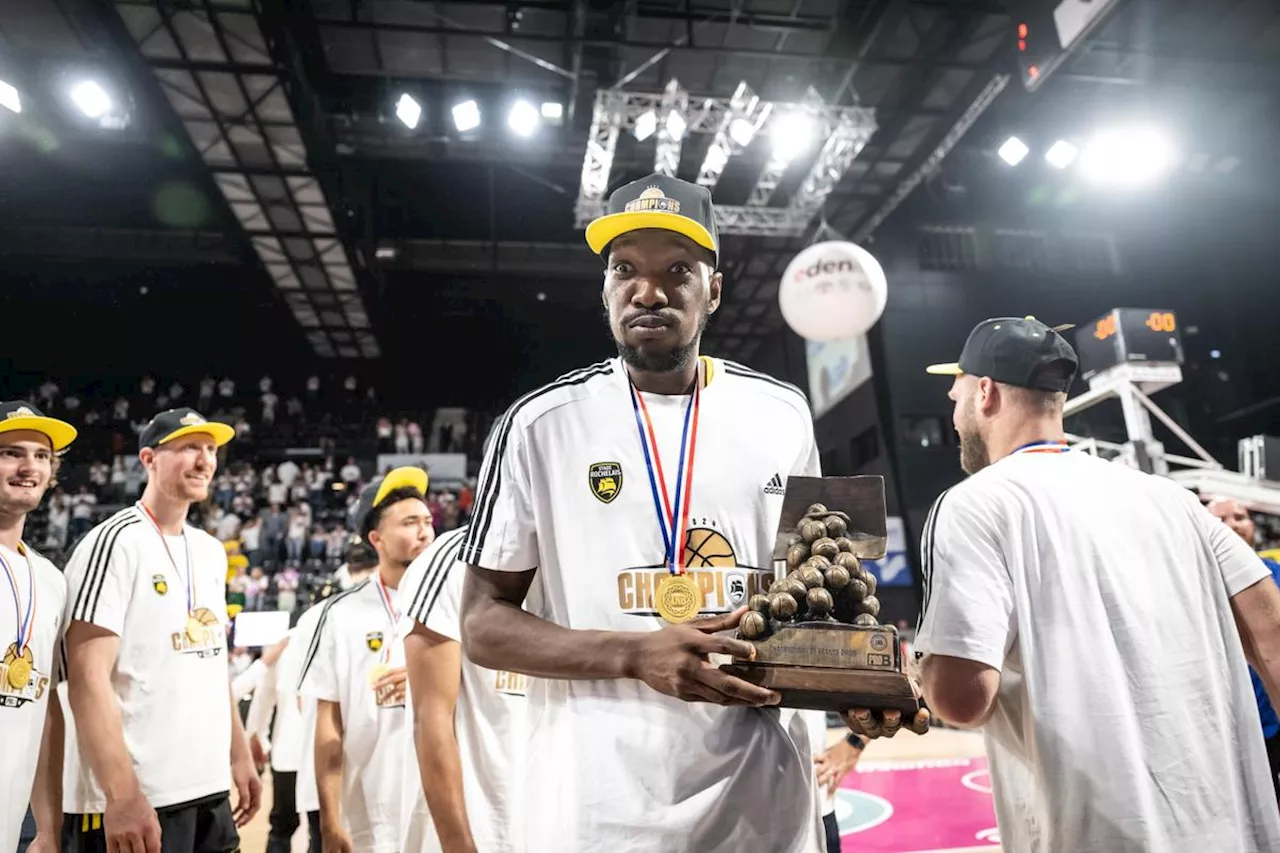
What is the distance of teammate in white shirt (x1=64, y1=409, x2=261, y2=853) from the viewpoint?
2529 millimetres

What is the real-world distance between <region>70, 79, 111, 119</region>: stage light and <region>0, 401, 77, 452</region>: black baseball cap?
9.05 metres

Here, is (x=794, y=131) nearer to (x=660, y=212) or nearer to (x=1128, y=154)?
(x=1128, y=154)

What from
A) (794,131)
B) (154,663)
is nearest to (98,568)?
(154,663)

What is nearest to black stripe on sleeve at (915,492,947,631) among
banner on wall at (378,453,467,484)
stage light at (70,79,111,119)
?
stage light at (70,79,111,119)

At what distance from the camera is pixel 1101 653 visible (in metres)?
1.73

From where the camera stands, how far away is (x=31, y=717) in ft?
8.35

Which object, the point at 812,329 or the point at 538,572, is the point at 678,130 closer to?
the point at 812,329

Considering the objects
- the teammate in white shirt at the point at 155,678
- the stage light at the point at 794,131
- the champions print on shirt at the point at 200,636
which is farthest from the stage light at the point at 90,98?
the champions print on shirt at the point at 200,636

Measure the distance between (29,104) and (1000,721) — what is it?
46.4ft

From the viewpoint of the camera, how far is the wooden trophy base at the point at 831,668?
113cm

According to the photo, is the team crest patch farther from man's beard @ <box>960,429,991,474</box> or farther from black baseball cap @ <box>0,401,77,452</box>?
black baseball cap @ <box>0,401,77,452</box>

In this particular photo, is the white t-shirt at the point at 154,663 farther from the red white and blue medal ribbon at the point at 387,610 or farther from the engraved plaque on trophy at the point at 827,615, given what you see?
the engraved plaque on trophy at the point at 827,615

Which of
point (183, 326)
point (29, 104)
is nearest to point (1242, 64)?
point (29, 104)

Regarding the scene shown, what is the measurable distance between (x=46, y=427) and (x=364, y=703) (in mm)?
1507
